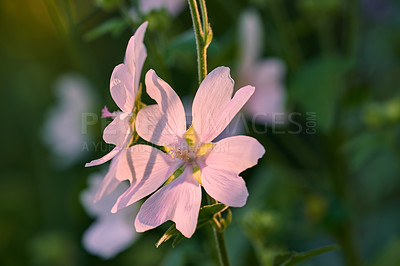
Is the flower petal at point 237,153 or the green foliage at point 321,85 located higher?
the flower petal at point 237,153

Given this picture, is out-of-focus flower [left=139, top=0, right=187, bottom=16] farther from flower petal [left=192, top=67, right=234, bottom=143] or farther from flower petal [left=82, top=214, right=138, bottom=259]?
flower petal [left=192, top=67, right=234, bottom=143]

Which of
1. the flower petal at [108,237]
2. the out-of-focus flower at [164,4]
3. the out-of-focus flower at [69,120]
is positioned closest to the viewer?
the flower petal at [108,237]

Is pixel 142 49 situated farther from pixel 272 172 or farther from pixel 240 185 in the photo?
pixel 272 172

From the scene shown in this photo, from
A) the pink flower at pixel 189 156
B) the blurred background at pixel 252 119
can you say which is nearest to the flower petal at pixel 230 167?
the pink flower at pixel 189 156

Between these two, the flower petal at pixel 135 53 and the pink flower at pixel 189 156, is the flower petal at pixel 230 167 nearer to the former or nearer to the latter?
the pink flower at pixel 189 156

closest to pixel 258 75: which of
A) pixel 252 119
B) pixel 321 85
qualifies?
pixel 252 119

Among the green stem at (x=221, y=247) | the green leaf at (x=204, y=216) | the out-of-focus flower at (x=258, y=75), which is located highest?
the green leaf at (x=204, y=216)

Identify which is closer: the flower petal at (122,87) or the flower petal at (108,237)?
the flower petal at (122,87)

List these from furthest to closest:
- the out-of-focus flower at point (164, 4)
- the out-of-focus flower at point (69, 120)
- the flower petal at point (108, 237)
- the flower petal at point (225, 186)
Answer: the out-of-focus flower at point (69, 120)
the out-of-focus flower at point (164, 4)
the flower petal at point (108, 237)
the flower petal at point (225, 186)

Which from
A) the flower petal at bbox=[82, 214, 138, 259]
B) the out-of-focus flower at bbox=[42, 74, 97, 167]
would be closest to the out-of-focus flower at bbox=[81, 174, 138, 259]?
the flower petal at bbox=[82, 214, 138, 259]

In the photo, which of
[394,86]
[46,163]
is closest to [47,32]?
[46,163]
